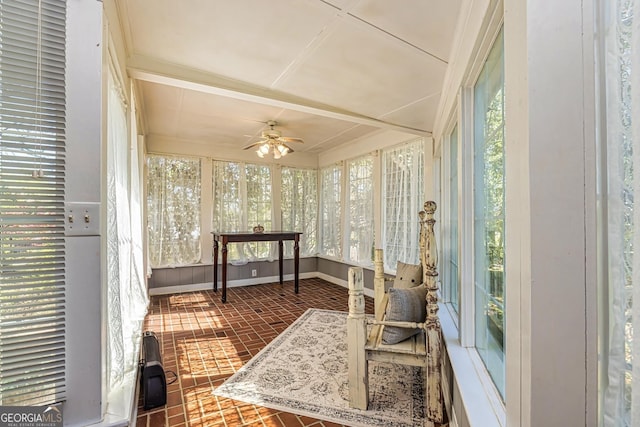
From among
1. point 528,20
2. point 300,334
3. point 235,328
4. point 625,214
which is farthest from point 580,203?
point 235,328

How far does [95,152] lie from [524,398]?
4.94 ft

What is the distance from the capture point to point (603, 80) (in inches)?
22.6

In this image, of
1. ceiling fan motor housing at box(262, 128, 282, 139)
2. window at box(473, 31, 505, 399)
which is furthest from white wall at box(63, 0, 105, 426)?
ceiling fan motor housing at box(262, 128, 282, 139)

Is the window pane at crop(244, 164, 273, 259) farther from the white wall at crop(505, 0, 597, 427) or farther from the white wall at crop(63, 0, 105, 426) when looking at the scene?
the white wall at crop(505, 0, 597, 427)

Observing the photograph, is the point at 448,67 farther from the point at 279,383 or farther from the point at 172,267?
the point at 172,267

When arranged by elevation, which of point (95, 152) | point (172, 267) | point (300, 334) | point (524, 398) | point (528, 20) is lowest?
point (300, 334)

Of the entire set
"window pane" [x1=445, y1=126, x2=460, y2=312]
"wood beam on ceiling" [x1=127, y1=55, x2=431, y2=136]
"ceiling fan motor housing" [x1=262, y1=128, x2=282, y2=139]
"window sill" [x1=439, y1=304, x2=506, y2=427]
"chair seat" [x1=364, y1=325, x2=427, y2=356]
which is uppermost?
"ceiling fan motor housing" [x1=262, y1=128, x2=282, y2=139]

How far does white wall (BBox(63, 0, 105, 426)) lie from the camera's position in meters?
0.98

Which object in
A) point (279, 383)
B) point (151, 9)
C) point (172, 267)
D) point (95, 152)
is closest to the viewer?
point (95, 152)

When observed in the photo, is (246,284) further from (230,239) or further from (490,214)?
(490,214)

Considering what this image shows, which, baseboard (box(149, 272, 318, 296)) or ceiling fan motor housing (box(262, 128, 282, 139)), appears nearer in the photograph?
ceiling fan motor housing (box(262, 128, 282, 139))

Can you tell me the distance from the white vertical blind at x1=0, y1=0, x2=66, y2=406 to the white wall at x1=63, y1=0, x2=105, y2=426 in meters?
0.03

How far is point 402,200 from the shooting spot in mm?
3916

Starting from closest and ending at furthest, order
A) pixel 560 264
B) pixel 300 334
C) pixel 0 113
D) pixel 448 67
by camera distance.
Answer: pixel 560 264 < pixel 0 113 < pixel 448 67 < pixel 300 334
